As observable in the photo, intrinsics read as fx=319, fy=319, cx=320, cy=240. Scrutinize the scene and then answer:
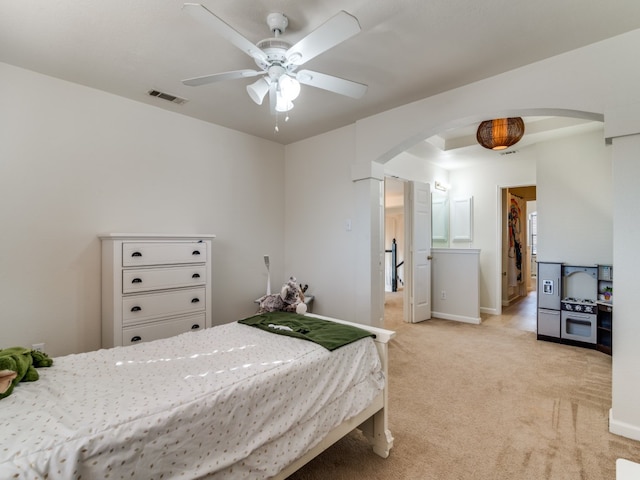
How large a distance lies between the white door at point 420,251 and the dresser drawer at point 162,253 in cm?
302

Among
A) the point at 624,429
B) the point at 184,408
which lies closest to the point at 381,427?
the point at 184,408

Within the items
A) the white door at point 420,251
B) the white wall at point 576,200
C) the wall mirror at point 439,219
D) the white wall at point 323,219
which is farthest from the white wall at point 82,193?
the white wall at point 576,200

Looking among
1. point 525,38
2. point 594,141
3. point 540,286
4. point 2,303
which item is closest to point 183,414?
point 2,303

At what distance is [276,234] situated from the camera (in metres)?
4.20

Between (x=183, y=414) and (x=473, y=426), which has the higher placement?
(x=183, y=414)

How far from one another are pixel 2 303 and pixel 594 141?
598 centimetres

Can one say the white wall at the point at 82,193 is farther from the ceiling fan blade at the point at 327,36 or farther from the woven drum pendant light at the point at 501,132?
the woven drum pendant light at the point at 501,132

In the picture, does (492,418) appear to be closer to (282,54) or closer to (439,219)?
(282,54)

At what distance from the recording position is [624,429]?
1944 mm

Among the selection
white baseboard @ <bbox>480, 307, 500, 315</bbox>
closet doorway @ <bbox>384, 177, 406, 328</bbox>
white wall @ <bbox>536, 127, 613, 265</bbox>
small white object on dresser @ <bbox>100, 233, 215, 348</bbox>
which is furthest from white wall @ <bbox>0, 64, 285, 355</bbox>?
white baseboard @ <bbox>480, 307, 500, 315</bbox>

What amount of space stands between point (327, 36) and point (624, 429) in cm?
284

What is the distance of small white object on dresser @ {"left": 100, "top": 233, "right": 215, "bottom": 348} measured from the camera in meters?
2.46

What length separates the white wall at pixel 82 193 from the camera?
7.73 ft

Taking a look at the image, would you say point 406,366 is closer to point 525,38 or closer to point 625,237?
point 625,237
